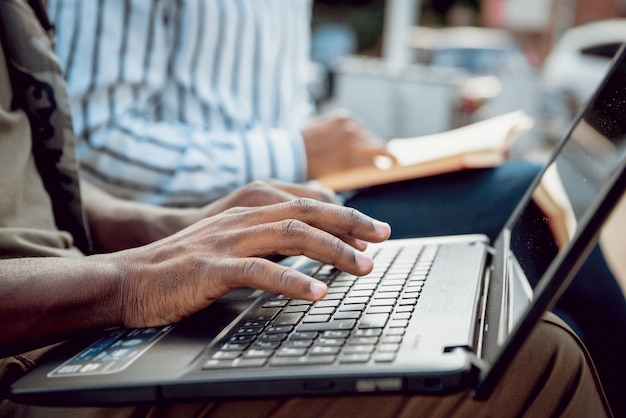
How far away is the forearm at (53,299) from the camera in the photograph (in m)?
0.85

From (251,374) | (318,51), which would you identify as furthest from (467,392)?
(318,51)

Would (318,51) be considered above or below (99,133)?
below

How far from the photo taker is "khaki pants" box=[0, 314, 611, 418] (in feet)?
2.65

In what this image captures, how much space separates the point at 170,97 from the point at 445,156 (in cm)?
61

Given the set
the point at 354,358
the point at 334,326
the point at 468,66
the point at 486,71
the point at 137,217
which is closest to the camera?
the point at 354,358

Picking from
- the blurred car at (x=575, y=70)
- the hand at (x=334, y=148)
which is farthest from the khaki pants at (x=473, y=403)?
the blurred car at (x=575, y=70)

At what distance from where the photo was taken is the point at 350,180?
1.47 metres

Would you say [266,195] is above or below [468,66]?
above

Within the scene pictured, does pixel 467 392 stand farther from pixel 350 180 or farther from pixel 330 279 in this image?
pixel 350 180

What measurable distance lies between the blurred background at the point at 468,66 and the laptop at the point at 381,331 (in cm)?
37

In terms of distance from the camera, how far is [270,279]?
0.84 metres

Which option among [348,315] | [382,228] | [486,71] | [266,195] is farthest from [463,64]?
[348,315]

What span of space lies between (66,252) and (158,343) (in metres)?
0.36

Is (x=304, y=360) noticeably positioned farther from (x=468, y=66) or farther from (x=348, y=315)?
(x=468, y=66)
